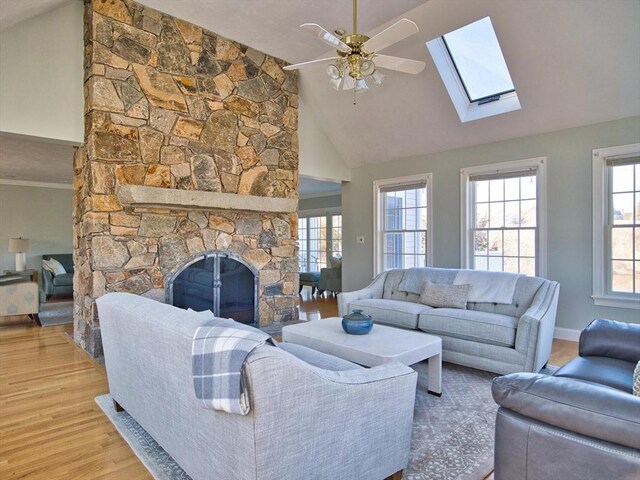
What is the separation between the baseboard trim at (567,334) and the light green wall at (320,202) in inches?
251

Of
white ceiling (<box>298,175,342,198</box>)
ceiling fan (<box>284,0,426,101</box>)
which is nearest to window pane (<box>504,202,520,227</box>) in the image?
ceiling fan (<box>284,0,426,101</box>)

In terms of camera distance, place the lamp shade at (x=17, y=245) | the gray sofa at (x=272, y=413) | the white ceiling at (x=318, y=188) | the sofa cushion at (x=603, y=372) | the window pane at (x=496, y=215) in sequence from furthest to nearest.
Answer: the white ceiling at (x=318, y=188) < the lamp shade at (x=17, y=245) < the window pane at (x=496, y=215) < the sofa cushion at (x=603, y=372) < the gray sofa at (x=272, y=413)

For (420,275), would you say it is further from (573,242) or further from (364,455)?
(364,455)

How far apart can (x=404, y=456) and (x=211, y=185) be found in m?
3.75

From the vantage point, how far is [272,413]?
4.53 feet

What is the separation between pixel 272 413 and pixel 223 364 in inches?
9.6

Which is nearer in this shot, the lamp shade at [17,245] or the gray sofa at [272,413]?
the gray sofa at [272,413]

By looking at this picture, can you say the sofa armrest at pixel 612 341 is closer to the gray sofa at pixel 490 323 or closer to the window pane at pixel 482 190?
the gray sofa at pixel 490 323

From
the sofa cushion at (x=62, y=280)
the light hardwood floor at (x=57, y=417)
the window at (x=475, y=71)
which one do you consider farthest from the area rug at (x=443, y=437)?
the sofa cushion at (x=62, y=280)

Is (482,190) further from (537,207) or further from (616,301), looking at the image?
(616,301)

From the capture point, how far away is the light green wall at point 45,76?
12.4ft

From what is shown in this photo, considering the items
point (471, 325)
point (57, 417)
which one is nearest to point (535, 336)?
point (471, 325)

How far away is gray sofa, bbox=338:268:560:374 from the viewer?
3.34 meters

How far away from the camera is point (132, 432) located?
8.12 ft
